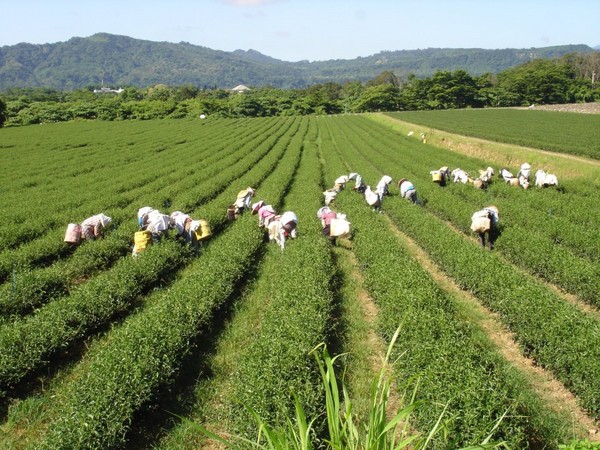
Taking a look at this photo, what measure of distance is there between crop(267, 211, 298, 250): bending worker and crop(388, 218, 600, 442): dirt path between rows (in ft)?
15.0

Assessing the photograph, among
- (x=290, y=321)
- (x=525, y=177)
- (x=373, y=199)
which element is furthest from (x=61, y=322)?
(x=525, y=177)

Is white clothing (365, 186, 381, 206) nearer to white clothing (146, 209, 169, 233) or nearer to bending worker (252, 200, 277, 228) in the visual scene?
bending worker (252, 200, 277, 228)

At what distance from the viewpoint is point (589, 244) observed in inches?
508

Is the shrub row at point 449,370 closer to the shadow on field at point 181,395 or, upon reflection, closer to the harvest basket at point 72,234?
the shadow on field at point 181,395

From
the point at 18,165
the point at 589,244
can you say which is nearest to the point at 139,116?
the point at 18,165

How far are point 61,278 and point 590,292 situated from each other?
508 inches

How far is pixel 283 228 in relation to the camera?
14.2 m

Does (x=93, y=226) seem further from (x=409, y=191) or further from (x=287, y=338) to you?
(x=409, y=191)

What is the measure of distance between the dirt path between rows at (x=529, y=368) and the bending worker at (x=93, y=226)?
1070cm

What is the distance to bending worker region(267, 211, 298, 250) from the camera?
556 inches

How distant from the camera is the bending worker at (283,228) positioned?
46.3 feet

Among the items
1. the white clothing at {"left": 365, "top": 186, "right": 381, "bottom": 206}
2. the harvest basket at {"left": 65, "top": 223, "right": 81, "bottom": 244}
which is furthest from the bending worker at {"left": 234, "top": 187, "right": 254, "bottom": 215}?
the harvest basket at {"left": 65, "top": 223, "right": 81, "bottom": 244}

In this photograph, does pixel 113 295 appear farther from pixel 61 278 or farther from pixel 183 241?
pixel 183 241

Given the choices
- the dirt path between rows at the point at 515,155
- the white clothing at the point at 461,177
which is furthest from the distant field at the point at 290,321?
the dirt path between rows at the point at 515,155
